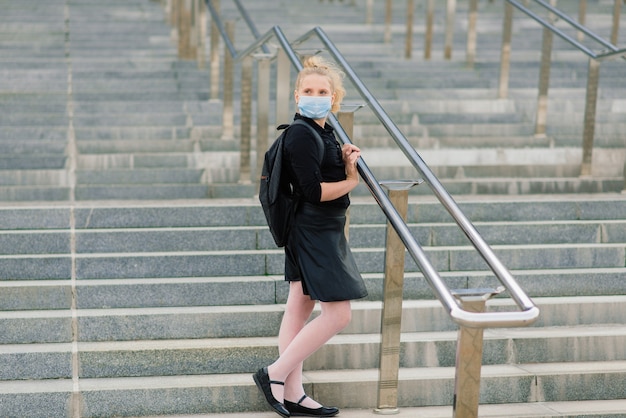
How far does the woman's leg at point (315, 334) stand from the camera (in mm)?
4566

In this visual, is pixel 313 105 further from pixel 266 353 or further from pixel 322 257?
pixel 266 353

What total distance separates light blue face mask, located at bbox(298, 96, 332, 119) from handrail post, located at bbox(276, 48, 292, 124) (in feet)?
6.07

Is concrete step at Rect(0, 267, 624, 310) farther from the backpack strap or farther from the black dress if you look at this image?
the backpack strap

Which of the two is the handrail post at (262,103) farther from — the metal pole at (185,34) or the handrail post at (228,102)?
the metal pole at (185,34)

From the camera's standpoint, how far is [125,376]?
514cm

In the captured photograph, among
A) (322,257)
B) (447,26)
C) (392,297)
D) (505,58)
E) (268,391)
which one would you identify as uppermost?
(447,26)

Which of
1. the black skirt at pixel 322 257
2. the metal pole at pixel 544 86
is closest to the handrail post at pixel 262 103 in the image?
the black skirt at pixel 322 257

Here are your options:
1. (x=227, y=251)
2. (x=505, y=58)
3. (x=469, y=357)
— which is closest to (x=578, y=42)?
(x=505, y=58)

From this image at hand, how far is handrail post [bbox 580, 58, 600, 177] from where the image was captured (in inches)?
289

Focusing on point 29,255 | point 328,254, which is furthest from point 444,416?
point 29,255

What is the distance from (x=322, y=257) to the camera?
455 centimetres

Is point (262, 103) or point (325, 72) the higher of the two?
point (325, 72)

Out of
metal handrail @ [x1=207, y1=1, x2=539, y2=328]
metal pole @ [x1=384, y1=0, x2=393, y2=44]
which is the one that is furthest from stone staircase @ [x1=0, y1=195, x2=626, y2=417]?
metal pole @ [x1=384, y1=0, x2=393, y2=44]

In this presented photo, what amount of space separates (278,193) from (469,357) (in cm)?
104
